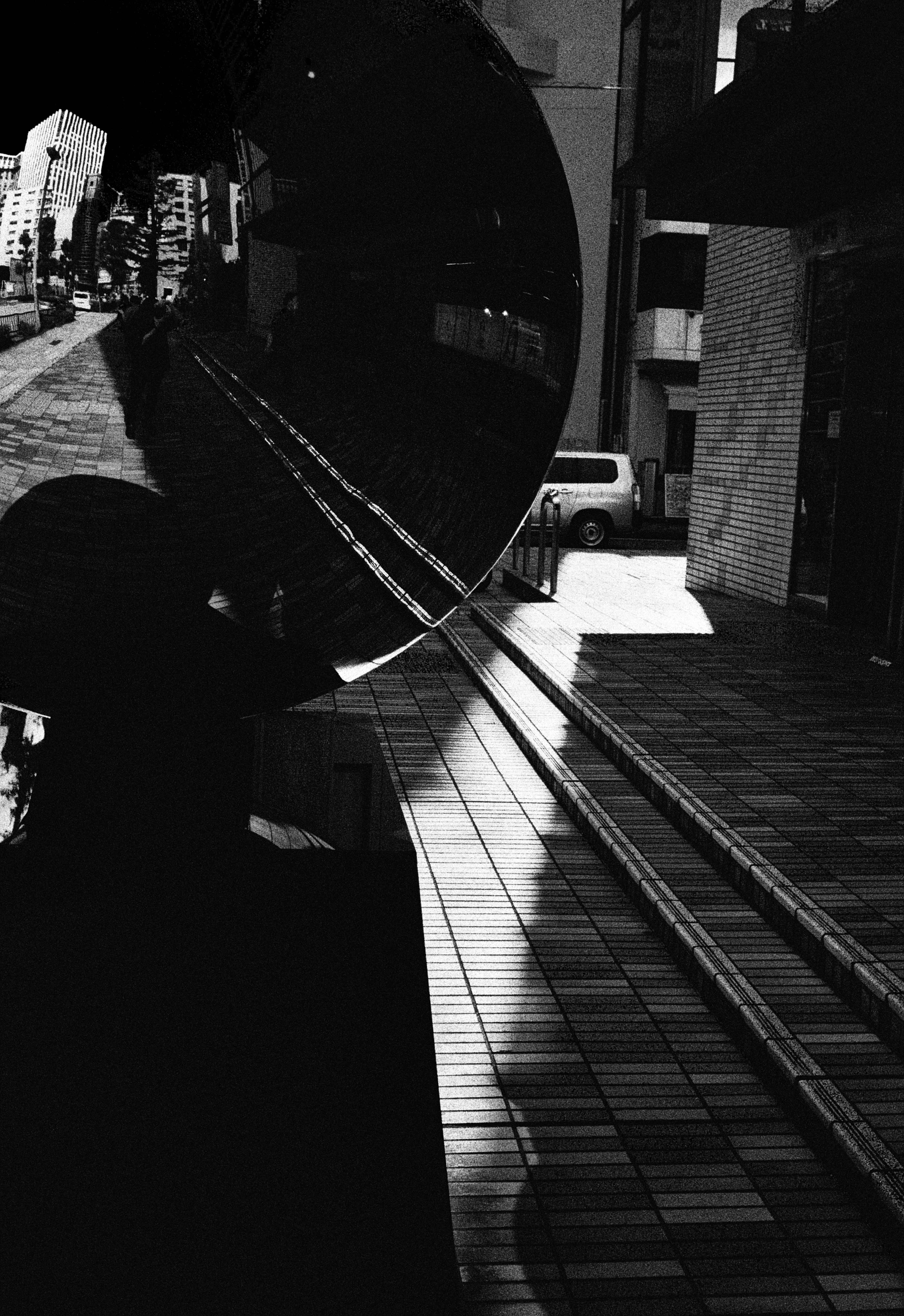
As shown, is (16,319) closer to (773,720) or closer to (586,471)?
(773,720)

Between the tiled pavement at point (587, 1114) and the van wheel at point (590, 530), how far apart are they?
2035 cm

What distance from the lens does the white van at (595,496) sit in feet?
83.8

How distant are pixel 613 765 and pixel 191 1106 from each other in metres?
5.21

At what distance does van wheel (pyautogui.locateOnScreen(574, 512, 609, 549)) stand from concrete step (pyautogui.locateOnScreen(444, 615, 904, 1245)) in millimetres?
18880

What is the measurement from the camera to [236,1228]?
6.30 feet

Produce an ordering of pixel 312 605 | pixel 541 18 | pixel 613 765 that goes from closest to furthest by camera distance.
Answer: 1. pixel 312 605
2. pixel 613 765
3. pixel 541 18

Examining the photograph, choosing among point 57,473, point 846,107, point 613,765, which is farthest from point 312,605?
point 846,107

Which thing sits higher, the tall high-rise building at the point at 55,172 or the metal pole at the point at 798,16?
the metal pole at the point at 798,16

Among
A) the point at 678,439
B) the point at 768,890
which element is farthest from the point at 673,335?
the point at 768,890

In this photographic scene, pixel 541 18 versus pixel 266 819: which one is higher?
pixel 541 18

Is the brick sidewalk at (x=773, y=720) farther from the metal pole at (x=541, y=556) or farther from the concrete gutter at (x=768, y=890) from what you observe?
the metal pole at (x=541, y=556)

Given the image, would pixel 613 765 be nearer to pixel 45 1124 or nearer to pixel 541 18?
pixel 45 1124

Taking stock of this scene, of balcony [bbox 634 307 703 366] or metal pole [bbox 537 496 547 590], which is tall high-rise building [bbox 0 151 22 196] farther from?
balcony [bbox 634 307 703 366]

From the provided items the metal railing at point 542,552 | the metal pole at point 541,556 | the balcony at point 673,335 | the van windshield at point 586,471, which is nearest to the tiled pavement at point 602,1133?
the metal railing at point 542,552
